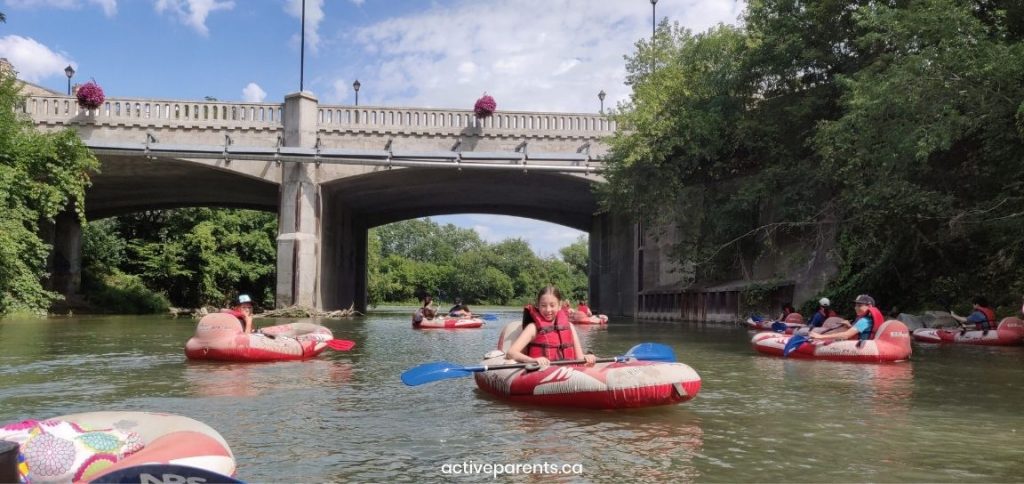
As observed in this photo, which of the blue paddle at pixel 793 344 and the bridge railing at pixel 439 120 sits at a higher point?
the bridge railing at pixel 439 120

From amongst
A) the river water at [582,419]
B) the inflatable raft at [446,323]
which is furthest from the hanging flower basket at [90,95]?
the river water at [582,419]

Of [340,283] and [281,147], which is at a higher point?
[281,147]

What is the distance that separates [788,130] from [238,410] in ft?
57.1

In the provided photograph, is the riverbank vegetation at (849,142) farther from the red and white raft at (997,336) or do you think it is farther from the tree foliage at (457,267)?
the tree foliage at (457,267)

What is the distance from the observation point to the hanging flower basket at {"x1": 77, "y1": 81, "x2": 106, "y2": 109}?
25.3 meters

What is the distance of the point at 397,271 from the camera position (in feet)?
274

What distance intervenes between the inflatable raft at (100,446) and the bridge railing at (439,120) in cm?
2353

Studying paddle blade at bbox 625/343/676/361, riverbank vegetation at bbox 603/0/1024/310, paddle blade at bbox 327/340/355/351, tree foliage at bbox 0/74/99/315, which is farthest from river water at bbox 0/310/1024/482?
tree foliage at bbox 0/74/99/315

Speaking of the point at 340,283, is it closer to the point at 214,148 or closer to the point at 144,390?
the point at 214,148

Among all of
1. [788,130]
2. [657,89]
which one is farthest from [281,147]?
[788,130]

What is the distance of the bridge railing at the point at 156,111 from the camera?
26.2 metres

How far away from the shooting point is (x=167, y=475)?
10.2 feet

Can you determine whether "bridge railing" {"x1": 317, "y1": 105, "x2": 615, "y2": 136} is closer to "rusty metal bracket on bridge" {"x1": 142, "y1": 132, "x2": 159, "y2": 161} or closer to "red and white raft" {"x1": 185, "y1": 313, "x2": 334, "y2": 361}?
"rusty metal bracket on bridge" {"x1": 142, "y1": 132, "x2": 159, "y2": 161}

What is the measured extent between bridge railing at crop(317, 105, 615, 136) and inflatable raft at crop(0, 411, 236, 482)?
2353cm
